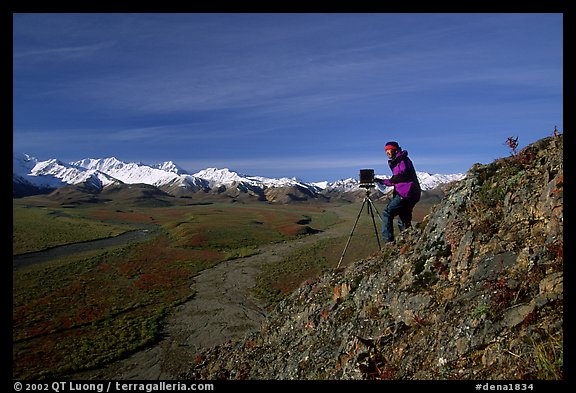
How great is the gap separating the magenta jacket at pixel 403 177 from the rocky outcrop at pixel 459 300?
3.98 ft

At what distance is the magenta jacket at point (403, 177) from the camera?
12188 millimetres

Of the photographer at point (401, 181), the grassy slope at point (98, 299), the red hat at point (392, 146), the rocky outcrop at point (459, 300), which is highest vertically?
the red hat at point (392, 146)

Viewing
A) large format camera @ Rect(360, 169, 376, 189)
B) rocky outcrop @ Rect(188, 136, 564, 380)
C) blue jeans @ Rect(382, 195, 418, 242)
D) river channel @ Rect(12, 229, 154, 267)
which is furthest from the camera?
river channel @ Rect(12, 229, 154, 267)

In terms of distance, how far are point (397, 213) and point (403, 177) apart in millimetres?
1582

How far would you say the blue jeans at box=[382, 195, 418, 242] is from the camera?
12734 mm

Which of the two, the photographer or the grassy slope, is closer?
the photographer

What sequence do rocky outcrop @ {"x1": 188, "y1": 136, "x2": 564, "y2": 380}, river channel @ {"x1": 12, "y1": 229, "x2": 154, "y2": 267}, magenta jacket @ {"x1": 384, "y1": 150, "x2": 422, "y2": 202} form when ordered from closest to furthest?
rocky outcrop @ {"x1": 188, "y1": 136, "x2": 564, "y2": 380} → magenta jacket @ {"x1": 384, "y1": 150, "x2": 422, "y2": 202} → river channel @ {"x1": 12, "y1": 229, "x2": 154, "y2": 267}

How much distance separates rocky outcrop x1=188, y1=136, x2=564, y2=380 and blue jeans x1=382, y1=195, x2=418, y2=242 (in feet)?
1.62

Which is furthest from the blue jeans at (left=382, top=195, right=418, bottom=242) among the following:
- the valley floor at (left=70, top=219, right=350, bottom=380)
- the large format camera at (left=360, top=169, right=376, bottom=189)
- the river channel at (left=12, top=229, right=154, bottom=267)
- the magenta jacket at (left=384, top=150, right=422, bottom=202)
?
the river channel at (left=12, top=229, right=154, bottom=267)

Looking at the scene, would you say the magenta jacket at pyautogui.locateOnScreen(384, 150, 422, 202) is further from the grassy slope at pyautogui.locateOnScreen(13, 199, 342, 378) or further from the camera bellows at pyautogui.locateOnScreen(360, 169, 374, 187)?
the grassy slope at pyautogui.locateOnScreen(13, 199, 342, 378)

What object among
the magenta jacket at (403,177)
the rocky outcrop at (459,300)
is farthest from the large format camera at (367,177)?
the rocky outcrop at (459,300)

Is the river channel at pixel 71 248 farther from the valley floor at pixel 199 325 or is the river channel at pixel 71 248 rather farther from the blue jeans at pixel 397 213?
the blue jeans at pixel 397 213
